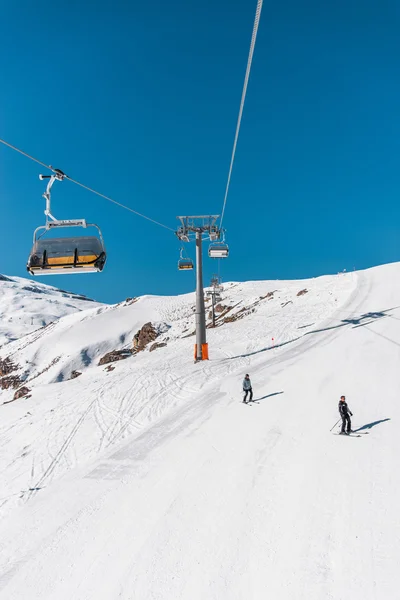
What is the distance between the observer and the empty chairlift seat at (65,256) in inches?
363

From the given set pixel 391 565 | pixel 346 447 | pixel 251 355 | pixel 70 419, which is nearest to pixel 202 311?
pixel 251 355

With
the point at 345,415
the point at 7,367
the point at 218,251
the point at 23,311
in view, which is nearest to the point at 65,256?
the point at 345,415

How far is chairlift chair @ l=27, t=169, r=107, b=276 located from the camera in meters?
9.20

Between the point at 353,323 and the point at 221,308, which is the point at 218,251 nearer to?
the point at 353,323

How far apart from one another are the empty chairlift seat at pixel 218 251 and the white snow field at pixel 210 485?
8809mm

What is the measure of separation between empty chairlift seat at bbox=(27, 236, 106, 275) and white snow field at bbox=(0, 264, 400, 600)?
260 inches

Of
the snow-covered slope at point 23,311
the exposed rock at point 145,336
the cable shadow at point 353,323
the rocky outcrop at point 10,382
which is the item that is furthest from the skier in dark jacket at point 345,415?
the snow-covered slope at point 23,311

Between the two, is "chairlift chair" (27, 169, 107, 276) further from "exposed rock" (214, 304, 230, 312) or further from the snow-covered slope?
the snow-covered slope

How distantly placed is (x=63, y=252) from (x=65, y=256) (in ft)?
0.46

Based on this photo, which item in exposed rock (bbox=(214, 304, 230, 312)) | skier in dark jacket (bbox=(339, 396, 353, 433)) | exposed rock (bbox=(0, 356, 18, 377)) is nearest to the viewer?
skier in dark jacket (bbox=(339, 396, 353, 433))

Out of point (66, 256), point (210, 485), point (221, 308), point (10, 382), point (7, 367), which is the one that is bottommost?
point (10, 382)

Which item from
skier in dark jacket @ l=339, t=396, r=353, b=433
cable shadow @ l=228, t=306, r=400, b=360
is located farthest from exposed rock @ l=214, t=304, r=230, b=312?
skier in dark jacket @ l=339, t=396, r=353, b=433

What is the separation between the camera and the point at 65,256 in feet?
30.2

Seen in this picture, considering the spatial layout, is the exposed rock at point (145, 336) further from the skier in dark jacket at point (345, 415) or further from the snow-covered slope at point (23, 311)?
the snow-covered slope at point (23, 311)
